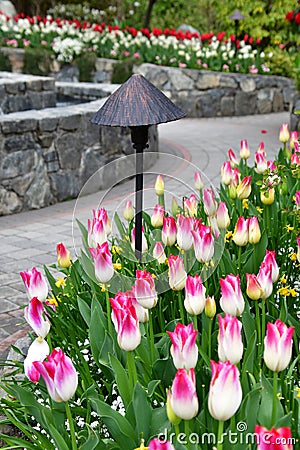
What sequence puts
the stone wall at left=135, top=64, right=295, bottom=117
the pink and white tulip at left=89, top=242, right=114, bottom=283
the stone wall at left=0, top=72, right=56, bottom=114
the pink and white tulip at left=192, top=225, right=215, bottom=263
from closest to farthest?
the pink and white tulip at left=89, top=242, right=114, bottom=283 → the pink and white tulip at left=192, top=225, right=215, bottom=263 → the stone wall at left=0, top=72, right=56, bottom=114 → the stone wall at left=135, top=64, right=295, bottom=117

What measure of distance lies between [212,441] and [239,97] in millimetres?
11257

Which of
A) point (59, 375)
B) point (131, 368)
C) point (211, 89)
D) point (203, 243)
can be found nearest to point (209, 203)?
point (203, 243)

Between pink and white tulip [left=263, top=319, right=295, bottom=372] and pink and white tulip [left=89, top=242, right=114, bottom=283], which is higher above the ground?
pink and white tulip [left=89, top=242, right=114, bottom=283]

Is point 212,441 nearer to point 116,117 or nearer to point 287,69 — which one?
point 116,117

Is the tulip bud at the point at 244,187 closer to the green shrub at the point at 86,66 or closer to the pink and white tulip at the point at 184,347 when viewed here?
the pink and white tulip at the point at 184,347

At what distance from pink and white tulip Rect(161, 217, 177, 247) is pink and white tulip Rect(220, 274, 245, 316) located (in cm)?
64

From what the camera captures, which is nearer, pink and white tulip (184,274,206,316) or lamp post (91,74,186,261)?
pink and white tulip (184,274,206,316)

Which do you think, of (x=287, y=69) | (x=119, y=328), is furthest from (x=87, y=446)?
(x=287, y=69)

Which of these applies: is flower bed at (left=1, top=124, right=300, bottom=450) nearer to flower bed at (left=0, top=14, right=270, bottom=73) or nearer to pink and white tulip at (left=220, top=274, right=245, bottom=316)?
pink and white tulip at (left=220, top=274, right=245, bottom=316)

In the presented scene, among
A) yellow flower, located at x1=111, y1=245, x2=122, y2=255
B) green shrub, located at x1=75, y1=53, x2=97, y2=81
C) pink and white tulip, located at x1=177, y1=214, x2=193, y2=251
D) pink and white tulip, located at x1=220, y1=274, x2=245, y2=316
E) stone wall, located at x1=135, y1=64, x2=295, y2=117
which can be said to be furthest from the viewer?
green shrub, located at x1=75, y1=53, x2=97, y2=81

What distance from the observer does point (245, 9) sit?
1416 centimetres

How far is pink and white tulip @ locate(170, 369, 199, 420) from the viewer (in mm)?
1388

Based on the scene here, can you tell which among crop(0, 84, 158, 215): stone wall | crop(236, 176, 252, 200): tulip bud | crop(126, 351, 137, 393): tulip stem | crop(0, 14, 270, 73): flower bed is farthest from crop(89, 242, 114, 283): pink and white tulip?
crop(0, 14, 270, 73): flower bed

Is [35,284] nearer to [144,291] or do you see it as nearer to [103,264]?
[103,264]
